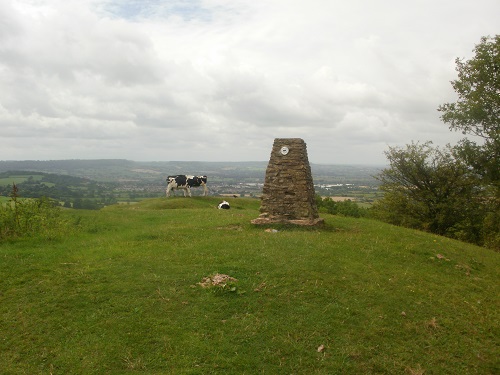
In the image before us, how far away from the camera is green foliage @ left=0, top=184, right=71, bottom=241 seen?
577 inches

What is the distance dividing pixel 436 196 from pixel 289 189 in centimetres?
1667

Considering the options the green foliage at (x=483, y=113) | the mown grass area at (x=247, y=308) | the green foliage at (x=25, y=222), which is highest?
the green foliage at (x=483, y=113)

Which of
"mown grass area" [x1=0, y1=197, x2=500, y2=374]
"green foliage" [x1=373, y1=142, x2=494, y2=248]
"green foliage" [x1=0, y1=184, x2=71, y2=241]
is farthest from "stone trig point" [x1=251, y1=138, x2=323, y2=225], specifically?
"green foliage" [x1=373, y1=142, x2=494, y2=248]

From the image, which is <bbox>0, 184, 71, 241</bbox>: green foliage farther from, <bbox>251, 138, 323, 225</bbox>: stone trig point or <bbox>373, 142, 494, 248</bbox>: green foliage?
<bbox>373, 142, 494, 248</bbox>: green foliage

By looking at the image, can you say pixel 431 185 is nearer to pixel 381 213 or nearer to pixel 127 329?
pixel 381 213

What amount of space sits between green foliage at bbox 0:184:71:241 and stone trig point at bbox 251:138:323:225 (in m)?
9.10

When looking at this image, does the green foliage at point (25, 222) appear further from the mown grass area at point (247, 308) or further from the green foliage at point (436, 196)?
the green foliage at point (436, 196)

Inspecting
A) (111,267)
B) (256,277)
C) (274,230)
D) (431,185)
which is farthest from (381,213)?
(111,267)

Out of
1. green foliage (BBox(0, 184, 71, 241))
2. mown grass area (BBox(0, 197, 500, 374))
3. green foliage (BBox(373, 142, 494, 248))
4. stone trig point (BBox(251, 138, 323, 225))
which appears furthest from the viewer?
→ green foliage (BBox(373, 142, 494, 248))

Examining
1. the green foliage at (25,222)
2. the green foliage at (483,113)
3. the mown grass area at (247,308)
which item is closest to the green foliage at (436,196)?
the green foliage at (483,113)

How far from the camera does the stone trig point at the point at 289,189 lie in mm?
18250

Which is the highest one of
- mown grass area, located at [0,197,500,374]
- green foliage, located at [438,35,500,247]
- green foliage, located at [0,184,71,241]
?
green foliage, located at [438,35,500,247]

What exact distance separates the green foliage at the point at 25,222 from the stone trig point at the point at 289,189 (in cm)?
910

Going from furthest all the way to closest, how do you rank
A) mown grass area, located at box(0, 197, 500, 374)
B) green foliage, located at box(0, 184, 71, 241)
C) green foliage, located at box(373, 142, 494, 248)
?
green foliage, located at box(373, 142, 494, 248) < green foliage, located at box(0, 184, 71, 241) < mown grass area, located at box(0, 197, 500, 374)
